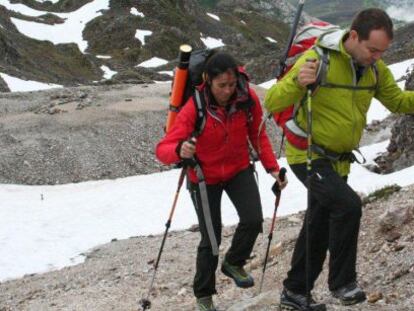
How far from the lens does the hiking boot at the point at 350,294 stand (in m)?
6.40

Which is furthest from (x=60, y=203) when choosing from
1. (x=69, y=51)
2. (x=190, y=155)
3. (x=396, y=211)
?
(x=69, y=51)

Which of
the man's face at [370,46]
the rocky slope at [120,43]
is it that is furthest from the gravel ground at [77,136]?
the man's face at [370,46]

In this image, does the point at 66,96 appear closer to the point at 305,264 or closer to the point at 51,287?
the point at 51,287

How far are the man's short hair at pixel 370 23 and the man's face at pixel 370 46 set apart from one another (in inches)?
1.3

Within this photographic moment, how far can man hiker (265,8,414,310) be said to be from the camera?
600 centimetres

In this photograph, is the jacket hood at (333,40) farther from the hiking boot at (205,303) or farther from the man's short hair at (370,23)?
the hiking boot at (205,303)

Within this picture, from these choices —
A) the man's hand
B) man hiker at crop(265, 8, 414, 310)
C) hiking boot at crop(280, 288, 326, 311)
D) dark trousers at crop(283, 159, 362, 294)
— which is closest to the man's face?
man hiker at crop(265, 8, 414, 310)

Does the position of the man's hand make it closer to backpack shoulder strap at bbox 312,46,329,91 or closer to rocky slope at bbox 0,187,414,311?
backpack shoulder strap at bbox 312,46,329,91

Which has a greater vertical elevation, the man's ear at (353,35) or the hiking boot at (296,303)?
the man's ear at (353,35)

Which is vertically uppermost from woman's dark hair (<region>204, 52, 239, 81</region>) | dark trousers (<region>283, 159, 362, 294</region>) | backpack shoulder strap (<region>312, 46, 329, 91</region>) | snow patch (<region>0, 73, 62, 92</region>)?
backpack shoulder strap (<region>312, 46, 329, 91</region>)

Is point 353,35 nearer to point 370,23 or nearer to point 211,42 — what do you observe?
point 370,23

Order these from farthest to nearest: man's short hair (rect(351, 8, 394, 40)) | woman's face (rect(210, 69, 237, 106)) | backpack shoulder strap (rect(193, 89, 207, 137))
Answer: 1. backpack shoulder strap (rect(193, 89, 207, 137))
2. woman's face (rect(210, 69, 237, 106))
3. man's short hair (rect(351, 8, 394, 40))

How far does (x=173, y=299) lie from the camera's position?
10586mm

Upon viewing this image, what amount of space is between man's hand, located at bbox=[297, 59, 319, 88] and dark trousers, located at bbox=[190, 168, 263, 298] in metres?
1.70
